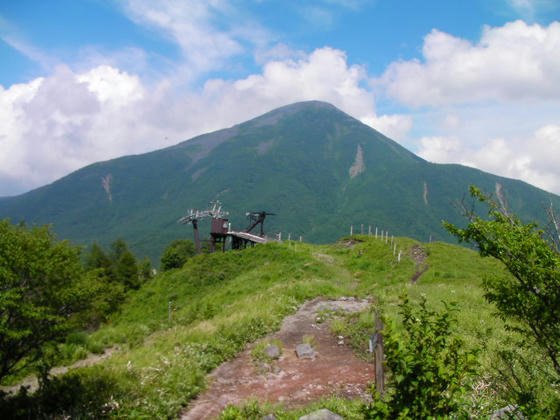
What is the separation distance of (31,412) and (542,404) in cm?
1020

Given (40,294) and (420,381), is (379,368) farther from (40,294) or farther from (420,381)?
(40,294)

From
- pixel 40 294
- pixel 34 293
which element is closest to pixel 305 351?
pixel 40 294

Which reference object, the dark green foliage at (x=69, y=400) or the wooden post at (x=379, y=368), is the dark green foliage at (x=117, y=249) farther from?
the wooden post at (x=379, y=368)

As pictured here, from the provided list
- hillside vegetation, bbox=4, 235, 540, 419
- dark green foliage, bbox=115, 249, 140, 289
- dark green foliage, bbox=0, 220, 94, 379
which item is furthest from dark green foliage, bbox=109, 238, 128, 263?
dark green foliage, bbox=0, 220, 94, 379

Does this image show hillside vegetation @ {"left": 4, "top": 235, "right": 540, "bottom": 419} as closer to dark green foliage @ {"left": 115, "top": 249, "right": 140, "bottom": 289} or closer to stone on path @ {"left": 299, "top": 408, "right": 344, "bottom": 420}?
stone on path @ {"left": 299, "top": 408, "right": 344, "bottom": 420}

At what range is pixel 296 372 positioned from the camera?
10.4 meters

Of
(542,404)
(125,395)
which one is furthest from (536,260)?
(125,395)

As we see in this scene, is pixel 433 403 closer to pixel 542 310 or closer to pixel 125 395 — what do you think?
pixel 542 310

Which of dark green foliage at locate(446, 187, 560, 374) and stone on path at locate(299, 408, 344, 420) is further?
stone on path at locate(299, 408, 344, 420)

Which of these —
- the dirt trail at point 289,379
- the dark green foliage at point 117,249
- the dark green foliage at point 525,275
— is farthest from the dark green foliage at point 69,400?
the dark green foliage at point 117,249

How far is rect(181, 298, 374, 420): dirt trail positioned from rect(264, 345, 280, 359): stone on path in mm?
182

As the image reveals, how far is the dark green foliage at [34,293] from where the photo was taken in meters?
7.64

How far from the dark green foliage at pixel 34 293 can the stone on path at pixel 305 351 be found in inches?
252

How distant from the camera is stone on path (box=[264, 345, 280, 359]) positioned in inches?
453
